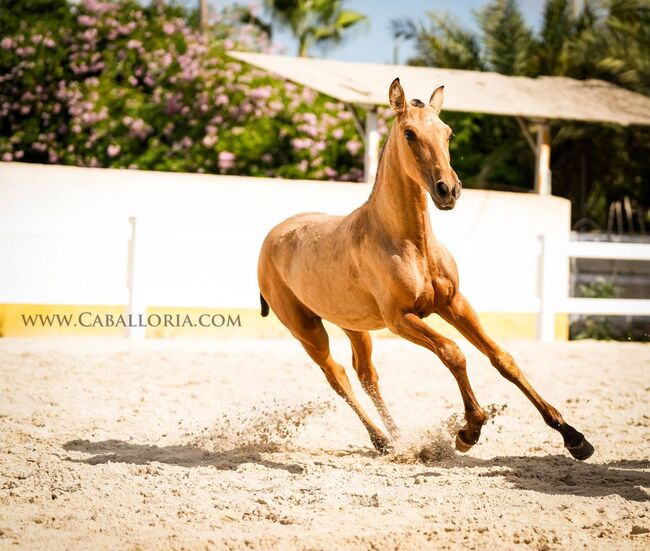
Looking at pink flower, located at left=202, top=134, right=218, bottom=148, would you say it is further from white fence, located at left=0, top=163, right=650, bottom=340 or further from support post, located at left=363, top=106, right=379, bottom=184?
white fence, located at left=0, top=163, right=650, bottom=340

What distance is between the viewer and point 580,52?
63.2ft

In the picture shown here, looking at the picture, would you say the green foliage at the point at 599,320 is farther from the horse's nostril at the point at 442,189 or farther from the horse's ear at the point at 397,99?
the horse's nostril at the point at 442,189

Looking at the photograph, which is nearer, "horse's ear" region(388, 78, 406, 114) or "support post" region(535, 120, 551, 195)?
"horse's ear" region(388, 78, 406, 114)

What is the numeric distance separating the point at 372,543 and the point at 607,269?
12.5m

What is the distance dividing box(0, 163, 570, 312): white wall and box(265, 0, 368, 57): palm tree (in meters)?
21.4

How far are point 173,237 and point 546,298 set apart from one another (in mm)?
4331

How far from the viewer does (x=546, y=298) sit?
10.6 m

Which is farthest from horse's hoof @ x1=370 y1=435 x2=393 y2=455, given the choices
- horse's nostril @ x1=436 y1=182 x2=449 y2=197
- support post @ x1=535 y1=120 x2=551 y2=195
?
support post @ x1=535 y1=120 x2=551 y2=195

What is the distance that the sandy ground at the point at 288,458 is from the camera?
12.2ft

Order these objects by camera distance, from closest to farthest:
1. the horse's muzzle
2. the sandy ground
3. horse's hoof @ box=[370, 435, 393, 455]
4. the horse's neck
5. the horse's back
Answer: the sandy ground → the horse's muzzle → the horse's neck → horse's hoof @ box=[370, 435, 393, 455] → the horse's back

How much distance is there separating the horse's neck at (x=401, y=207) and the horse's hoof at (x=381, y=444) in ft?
4.31

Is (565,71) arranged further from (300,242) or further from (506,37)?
(300,242)

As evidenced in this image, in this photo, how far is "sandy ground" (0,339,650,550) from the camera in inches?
146

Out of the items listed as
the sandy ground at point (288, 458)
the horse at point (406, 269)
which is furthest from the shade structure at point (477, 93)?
the horse at point (406, 269)
